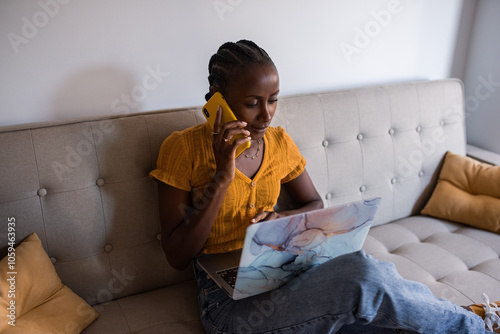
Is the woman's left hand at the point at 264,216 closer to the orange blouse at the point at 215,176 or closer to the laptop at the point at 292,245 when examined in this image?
the orange blouse at the point at 215,176

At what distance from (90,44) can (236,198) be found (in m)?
0.65

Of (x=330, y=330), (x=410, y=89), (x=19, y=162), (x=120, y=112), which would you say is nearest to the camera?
(x=330, y=330)

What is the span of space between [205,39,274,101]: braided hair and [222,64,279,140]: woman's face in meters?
0.02

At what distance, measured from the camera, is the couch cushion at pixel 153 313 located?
4.44 feet

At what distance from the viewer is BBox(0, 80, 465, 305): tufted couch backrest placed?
4.40 feet

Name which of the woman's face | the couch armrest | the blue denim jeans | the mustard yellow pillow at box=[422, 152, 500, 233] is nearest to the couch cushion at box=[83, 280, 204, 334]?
the blue denim jeans

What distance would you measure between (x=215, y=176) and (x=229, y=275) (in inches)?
10.7

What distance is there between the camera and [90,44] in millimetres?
1482

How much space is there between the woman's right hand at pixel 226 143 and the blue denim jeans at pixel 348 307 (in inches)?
13.2

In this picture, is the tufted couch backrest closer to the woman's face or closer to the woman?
the woman

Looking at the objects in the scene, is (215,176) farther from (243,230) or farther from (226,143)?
(243,230)

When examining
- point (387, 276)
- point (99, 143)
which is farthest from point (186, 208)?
point (387, 276)

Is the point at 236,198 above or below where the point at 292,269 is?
above

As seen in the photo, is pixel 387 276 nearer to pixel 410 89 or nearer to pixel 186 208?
pixel 186 208
